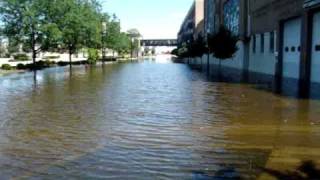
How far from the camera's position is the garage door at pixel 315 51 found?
3356cm

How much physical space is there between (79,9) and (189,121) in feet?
194

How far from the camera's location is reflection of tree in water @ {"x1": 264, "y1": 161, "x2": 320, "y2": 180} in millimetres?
8086

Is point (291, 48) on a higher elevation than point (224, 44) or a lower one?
lower

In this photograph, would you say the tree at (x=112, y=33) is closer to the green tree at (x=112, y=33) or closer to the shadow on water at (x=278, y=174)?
the green tree at (x=112, y=33)

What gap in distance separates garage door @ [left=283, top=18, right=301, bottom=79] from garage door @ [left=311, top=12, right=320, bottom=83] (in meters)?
3.67

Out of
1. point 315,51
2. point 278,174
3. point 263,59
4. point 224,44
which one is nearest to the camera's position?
point 278,174

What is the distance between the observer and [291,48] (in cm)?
4100

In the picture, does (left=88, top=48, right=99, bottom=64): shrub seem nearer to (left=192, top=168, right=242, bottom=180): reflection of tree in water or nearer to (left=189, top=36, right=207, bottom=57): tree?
(left=189, top=36, right=207, bottom=57): tree

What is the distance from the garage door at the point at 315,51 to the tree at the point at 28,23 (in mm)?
32656

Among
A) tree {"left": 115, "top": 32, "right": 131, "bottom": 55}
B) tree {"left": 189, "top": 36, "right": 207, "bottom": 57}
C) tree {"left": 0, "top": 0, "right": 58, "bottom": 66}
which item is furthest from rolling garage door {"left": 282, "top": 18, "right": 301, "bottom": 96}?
tree {"left": 115, "top": 32, "right": 131, "bottom": 55}

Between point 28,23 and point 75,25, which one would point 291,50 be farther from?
point 75,25

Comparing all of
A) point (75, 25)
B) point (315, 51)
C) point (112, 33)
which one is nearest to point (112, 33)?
point (112, 33)

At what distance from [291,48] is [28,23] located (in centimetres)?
3044

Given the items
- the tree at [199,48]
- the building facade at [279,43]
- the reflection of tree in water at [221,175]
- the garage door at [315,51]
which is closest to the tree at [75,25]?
the tree at [199,48]
